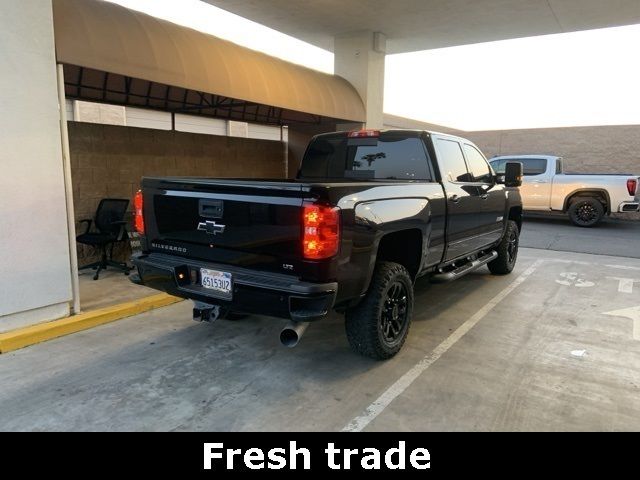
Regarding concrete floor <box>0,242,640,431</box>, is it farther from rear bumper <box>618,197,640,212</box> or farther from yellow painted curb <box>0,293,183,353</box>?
rear bumper <box>618,197,640,212</box>

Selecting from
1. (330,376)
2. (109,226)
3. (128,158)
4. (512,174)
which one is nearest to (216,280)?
(330,376)

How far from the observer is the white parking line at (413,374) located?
10.2 ft

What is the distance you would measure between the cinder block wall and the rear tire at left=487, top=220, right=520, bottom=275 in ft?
17.9

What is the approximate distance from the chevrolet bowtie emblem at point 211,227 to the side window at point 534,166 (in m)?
12.5

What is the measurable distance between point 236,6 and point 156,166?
10.9 feet

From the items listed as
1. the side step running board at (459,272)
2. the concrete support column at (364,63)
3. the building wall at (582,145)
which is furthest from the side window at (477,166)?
the building wall at (582,145)

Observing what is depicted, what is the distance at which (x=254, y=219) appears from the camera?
3336 millimetres

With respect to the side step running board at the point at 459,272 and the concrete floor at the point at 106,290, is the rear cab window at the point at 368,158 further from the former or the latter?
the concrete floor at the point at 106,290

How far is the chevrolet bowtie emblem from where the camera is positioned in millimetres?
3512

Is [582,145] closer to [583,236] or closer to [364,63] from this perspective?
[583,236]

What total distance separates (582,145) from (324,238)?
16408 mm

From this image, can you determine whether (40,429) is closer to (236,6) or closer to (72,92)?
(72,92)

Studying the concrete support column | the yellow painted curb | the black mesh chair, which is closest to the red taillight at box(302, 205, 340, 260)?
the yellow painted curb
